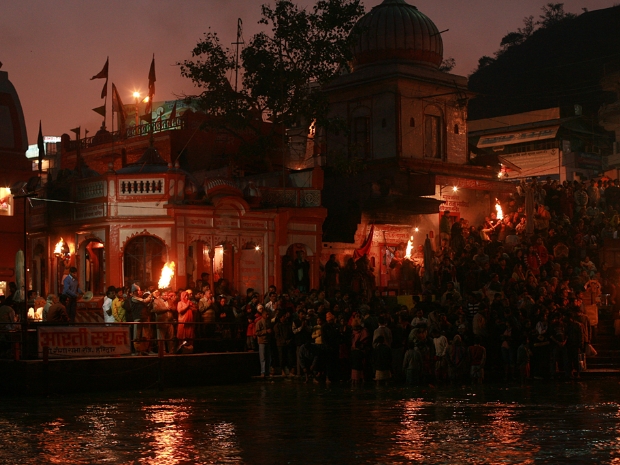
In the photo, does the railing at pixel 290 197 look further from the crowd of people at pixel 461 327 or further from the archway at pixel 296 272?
the crowd of people at pixel 461 327

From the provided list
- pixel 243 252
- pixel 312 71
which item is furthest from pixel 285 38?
pixel 243 252

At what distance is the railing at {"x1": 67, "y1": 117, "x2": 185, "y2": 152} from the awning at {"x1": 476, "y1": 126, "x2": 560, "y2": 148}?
1059 inches

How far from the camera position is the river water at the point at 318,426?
10656 millimetres

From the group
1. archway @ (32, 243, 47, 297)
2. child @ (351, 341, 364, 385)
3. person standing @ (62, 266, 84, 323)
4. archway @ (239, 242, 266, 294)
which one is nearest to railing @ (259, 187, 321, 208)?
archway @ (239, 242, 266, 294)

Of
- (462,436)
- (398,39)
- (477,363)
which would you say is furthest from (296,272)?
(462,436)

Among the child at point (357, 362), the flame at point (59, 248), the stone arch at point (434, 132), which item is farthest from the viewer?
the stone arch at point (434, 132)

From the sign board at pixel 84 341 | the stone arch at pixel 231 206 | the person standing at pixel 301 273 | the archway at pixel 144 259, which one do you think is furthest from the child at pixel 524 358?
the archway at pixel 144 259

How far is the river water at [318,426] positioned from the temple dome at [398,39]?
23.2 metres

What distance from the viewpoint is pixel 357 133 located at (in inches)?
1559

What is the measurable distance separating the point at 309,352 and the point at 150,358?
3.50 m

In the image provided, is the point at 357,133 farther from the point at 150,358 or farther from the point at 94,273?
the point at 150,358

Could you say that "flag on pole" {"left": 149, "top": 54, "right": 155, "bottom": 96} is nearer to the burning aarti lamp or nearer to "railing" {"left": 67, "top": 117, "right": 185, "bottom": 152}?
the burning aarti lamp

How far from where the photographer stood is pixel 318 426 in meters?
13.1

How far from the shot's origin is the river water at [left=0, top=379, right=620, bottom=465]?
10.7 meters
